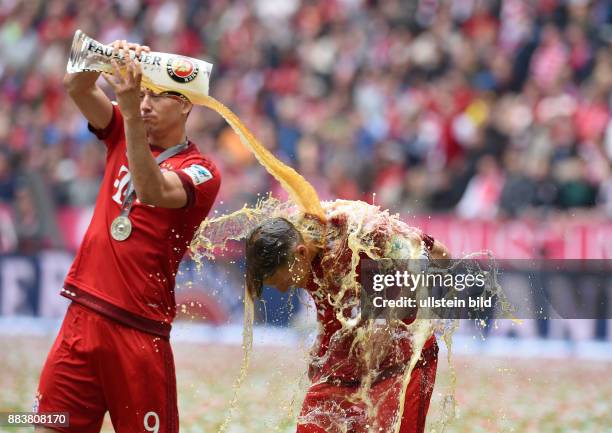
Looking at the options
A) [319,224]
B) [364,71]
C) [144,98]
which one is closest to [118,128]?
[144,98]

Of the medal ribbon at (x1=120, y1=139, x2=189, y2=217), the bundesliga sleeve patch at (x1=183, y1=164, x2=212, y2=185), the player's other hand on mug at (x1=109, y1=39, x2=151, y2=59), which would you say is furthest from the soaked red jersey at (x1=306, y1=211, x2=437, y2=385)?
the player's other hand on mug at (x1=109, y1=39, x2=151, y2=59)

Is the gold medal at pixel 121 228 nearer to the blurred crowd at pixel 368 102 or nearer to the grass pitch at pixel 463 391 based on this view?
the grass pitch at pixel 463 391

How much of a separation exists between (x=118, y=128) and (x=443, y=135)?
942 cm

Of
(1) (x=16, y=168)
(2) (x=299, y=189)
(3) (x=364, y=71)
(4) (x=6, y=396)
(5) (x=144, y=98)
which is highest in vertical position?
(3) (x=364, y=71)

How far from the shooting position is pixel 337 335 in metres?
5.50

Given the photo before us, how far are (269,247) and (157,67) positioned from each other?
40.0 inches

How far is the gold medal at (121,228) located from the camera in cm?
548

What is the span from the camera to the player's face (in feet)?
18.5

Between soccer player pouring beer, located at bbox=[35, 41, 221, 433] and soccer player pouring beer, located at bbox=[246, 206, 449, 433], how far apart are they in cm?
46

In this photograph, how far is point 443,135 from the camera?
14.8m

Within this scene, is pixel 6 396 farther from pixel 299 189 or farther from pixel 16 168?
pixel 16 168

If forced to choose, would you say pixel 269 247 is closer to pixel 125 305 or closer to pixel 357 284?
pixel 357 284
